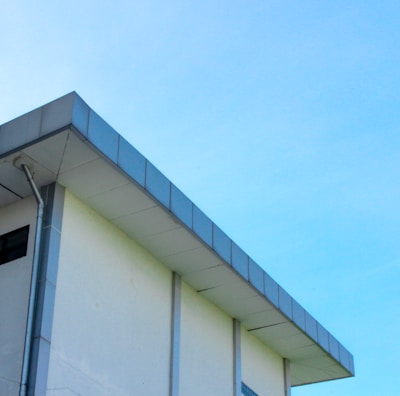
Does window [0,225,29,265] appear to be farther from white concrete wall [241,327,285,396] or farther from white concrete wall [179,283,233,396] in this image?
white concrete wall [241,327,285,396]

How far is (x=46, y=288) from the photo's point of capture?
582 inches

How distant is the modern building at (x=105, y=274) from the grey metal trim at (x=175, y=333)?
23 millimetres

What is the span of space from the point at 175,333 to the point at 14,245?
154 inches

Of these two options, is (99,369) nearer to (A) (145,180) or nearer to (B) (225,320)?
(A) (145,180)

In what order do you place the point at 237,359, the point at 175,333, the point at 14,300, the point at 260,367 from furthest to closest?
the point at 260,367 → the point at 237,359 → the point at 175,333 → the point at 14,300

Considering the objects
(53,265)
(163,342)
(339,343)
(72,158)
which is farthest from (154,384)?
(339,343)

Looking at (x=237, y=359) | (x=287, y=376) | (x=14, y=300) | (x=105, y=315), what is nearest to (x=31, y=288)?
(x=14, y=300)

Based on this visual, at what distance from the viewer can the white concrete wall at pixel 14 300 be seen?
14336 millimetres

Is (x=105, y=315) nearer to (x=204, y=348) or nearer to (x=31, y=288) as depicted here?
(x=31, y=288)

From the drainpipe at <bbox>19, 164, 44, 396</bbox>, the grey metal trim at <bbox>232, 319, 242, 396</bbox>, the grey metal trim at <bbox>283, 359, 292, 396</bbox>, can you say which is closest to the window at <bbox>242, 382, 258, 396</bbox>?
the grey metal trim at <bbox>232, 319, 242, 396</bbox>

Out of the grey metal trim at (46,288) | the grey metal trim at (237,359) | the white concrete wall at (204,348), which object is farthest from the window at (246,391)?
the grey metal trim at (46,288)

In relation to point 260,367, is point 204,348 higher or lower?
lower

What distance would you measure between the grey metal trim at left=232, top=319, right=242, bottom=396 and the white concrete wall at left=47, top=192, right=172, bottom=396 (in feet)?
8.90

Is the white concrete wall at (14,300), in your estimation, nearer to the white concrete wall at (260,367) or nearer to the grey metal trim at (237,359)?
the grey metal trim at (237,359)
